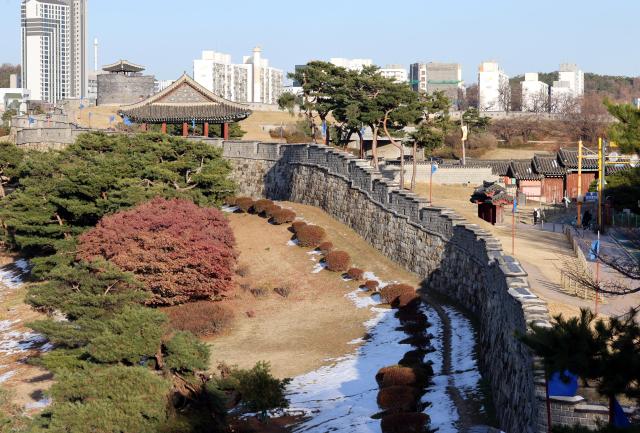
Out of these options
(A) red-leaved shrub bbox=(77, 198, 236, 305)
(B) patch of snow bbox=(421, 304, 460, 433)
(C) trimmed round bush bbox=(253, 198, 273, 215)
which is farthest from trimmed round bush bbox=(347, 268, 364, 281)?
(C) trimmed round bush bbox=(253, 198, 273, 215)

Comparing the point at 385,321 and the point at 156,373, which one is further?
the point at 385,321

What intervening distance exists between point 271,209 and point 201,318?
12.2m

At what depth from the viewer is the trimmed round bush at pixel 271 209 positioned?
49.1 meters

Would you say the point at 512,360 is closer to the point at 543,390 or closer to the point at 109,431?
the point at 543,390

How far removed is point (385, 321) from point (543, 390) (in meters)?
18.3

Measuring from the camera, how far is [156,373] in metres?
24.7

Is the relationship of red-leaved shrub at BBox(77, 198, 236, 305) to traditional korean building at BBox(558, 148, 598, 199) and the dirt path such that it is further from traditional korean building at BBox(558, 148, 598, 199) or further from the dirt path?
traditional korean building at BBox(558, 148, 598, 199)

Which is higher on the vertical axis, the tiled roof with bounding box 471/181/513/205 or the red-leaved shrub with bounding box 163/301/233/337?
the tiled roof with bounding box 471/181/513/205

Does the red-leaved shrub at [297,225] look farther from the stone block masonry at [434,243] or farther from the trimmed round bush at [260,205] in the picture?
the trimmed round bush at [260,205]

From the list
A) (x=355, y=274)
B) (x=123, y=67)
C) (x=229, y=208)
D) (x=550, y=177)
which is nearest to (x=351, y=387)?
(x=355, y=274)

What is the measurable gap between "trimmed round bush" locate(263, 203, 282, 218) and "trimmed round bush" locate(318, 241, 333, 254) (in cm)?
540

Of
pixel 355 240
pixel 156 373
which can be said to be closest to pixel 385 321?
pixel 355 240

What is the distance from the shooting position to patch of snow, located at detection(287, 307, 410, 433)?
2547cm

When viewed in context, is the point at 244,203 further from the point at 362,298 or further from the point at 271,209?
the point at 362,298
